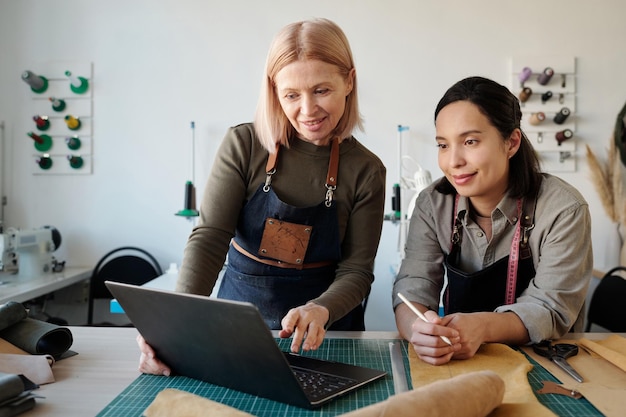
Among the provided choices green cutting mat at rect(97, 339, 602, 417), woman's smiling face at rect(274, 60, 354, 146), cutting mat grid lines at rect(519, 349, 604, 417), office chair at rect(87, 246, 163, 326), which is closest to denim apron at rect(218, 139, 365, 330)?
woman's smiling face at rect(274, 60, 354, 146)

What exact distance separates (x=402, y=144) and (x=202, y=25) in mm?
1409

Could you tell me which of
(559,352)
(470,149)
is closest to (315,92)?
(470,149)

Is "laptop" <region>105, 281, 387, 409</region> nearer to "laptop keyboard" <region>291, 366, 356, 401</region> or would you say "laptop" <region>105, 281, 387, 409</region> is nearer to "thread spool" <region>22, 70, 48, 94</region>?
"laptop keyboard" <region>291, 366, 356, 401</region>

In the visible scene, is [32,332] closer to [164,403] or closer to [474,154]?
[164,403]

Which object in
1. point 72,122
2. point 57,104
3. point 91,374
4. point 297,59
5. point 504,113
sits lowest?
point 91,374

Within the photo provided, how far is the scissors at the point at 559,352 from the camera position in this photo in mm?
1088

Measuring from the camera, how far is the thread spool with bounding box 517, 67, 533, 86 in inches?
129

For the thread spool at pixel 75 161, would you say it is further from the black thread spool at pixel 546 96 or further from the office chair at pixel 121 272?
the black thread spool at pixel 546 96

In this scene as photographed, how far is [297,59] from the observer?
4.39 ft

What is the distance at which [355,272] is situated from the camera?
1.45m

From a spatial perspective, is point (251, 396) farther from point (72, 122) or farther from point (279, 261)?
point (72, 122)

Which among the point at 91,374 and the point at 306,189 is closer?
the point at 91,374

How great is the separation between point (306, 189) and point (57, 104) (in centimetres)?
253

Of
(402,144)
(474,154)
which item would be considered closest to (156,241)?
(402,144)
